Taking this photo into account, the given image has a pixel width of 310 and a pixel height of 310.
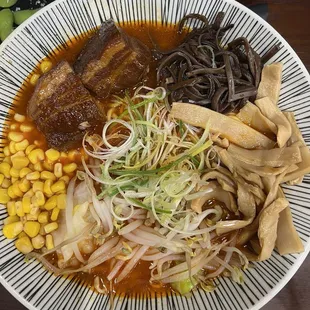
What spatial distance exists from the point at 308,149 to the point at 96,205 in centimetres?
128

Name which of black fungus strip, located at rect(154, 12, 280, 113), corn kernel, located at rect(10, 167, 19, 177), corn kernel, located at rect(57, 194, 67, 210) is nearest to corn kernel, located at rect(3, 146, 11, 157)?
corn kernel, located at rect(10, 167, 19, 177)

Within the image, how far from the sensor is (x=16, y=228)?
8.20ft

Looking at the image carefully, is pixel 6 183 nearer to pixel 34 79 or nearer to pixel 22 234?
pixel 22 234

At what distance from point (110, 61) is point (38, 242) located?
1.18 meters

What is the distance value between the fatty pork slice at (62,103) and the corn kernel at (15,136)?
0.15 metres

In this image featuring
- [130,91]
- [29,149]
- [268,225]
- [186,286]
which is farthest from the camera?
[130,91]

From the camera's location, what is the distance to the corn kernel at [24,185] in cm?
258

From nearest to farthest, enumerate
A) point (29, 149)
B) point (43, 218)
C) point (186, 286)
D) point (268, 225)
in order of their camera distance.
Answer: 1. point (268, 225)
2. point (186, 286)
3. point (43, 218)
4. point (29, 149)

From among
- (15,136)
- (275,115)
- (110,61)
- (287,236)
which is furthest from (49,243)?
(275,115)

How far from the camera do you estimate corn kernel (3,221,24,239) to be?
97.6 inches

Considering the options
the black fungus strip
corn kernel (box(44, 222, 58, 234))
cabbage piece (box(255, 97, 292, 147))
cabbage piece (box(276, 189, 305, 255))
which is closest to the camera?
cabbage piece (box(276, 189, 305, 255))

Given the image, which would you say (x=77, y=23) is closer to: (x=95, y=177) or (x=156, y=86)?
(x=156, y=86)

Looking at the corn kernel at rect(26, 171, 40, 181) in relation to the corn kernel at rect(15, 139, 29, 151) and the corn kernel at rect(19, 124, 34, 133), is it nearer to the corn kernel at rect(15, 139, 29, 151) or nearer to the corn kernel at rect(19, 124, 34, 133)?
the corn kernel at rect(15, 139, 29, 151)

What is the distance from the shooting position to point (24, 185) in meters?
2.58
